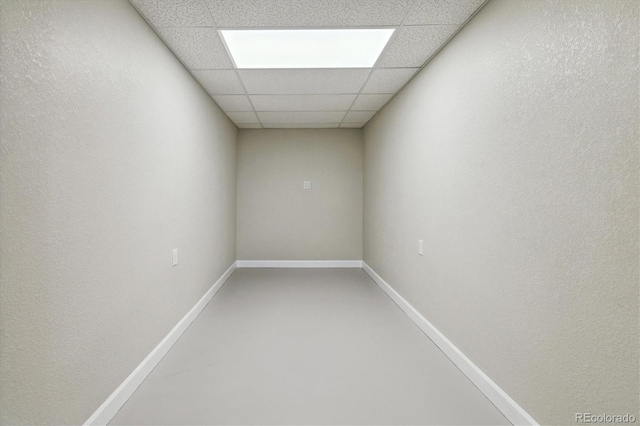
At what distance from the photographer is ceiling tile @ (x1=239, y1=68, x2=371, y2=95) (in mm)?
2609

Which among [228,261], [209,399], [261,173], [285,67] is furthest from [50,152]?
[261,173]

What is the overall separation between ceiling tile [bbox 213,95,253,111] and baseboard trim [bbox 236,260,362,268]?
244 centimetres

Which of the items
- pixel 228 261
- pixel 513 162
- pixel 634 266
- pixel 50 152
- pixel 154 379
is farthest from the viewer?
pixel 228 261

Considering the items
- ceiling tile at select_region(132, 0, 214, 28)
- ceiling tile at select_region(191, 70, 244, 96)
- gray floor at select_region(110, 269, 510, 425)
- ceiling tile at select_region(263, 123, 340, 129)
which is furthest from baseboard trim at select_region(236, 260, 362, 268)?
ceiling tile at select_region(132, 0, 214, 28)

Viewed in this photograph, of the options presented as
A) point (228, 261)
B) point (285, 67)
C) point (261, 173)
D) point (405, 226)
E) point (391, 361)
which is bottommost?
point (391, 361)

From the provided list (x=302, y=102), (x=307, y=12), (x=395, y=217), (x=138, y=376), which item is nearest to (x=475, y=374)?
(x=395, y=217)

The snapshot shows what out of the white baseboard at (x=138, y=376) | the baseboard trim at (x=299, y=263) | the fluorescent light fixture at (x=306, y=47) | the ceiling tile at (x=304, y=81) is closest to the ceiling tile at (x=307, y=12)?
the fluorescent light fixture at (x=306, y=47)

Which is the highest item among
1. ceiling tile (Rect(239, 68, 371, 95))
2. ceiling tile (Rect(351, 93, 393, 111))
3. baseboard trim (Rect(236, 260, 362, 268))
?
ceiling tile (Rect(351, 93, 393, 111))

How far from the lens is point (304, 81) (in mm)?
2811

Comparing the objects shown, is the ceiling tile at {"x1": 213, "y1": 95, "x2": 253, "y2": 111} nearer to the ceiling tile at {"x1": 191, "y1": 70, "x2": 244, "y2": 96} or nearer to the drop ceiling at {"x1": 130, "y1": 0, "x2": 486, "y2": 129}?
the drop ceiling at {"x1": 130, "y1": 0, "x2": 486, "y2": 129}

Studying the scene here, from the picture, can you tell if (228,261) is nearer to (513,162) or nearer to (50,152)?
(50,152)

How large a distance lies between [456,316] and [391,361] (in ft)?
1.82

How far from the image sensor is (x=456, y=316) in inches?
80.1

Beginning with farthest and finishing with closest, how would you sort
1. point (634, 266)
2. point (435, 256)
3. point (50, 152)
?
1. point (435, 256)
2. point (50, 152)
3. point (634, 266)
